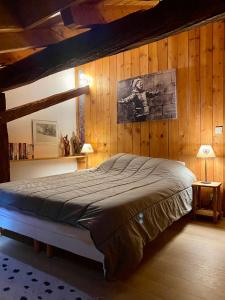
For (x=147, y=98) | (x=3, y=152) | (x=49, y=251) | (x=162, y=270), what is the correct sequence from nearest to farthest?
(x=162, y=270), (x=49, y=251), (x=3, y=152), (x=147, y=98)

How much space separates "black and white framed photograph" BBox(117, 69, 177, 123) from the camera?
3.80m

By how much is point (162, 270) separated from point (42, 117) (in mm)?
3382

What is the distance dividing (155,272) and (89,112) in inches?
139

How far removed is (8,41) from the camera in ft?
5.61

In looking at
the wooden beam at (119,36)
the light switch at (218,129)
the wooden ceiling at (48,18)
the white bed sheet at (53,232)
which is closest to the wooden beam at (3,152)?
the white bed sheet at (53,232)

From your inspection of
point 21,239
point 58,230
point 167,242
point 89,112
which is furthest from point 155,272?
point 89,112

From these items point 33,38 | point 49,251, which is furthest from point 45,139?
point 33,38

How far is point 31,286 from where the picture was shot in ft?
5.94

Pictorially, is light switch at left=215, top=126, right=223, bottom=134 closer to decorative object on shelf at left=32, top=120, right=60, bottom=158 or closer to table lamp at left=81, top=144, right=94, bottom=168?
table lamp at left=81, top=144, right=94, bottom=168

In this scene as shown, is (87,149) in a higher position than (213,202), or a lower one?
higher

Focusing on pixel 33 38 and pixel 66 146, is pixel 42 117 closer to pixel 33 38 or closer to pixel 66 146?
pixel 66 146

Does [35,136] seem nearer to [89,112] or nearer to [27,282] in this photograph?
[89,112]

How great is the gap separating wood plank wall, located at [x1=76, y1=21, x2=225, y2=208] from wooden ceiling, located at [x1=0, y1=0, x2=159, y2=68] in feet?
5.58

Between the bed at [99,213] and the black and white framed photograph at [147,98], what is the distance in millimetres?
1323
